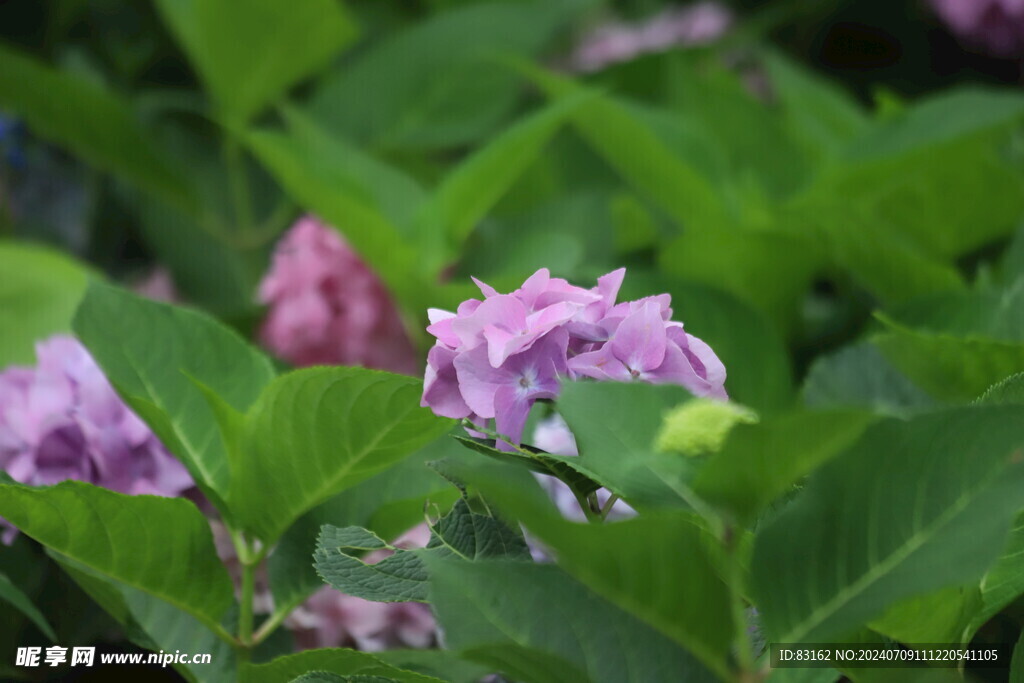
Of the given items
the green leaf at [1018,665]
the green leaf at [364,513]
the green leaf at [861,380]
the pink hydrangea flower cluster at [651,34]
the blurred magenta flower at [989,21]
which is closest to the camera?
the green leaf at [1018,665]

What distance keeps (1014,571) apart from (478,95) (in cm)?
98

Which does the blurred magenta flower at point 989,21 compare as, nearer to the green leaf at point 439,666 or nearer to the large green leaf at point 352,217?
the large green leaf at point 352,217

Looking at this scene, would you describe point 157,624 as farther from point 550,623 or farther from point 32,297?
point 32,297

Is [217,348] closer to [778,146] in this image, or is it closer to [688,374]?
[688,374]

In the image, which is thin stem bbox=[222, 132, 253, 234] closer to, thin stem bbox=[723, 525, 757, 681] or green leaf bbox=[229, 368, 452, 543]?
green leaf bbox=[229, 368, 452, 543]

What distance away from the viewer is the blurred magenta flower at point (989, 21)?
5.02 feet

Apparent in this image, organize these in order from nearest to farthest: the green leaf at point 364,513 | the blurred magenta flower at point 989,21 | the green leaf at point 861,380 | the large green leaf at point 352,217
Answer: the green leaf at point 364,513
the green leaf at point 861,380
the large green leaf at point 352,217
the blurred magenta flower at point 989,21

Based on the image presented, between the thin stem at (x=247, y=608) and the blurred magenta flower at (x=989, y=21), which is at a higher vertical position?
the blurred magenta flower at (x=989, y=21)

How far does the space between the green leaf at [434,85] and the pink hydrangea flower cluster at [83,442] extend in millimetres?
693

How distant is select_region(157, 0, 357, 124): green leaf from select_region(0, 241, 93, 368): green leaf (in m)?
0.30

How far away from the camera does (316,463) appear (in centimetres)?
50

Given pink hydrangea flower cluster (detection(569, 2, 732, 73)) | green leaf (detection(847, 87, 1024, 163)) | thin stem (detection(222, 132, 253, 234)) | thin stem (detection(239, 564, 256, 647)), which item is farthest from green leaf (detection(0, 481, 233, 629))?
pink hydrangea flower cluster (detection(569, 2, 732, 73))

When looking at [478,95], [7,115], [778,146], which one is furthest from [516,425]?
[7,115]

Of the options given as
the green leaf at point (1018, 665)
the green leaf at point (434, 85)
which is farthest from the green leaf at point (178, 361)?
the green leaf at point (434, 85)
